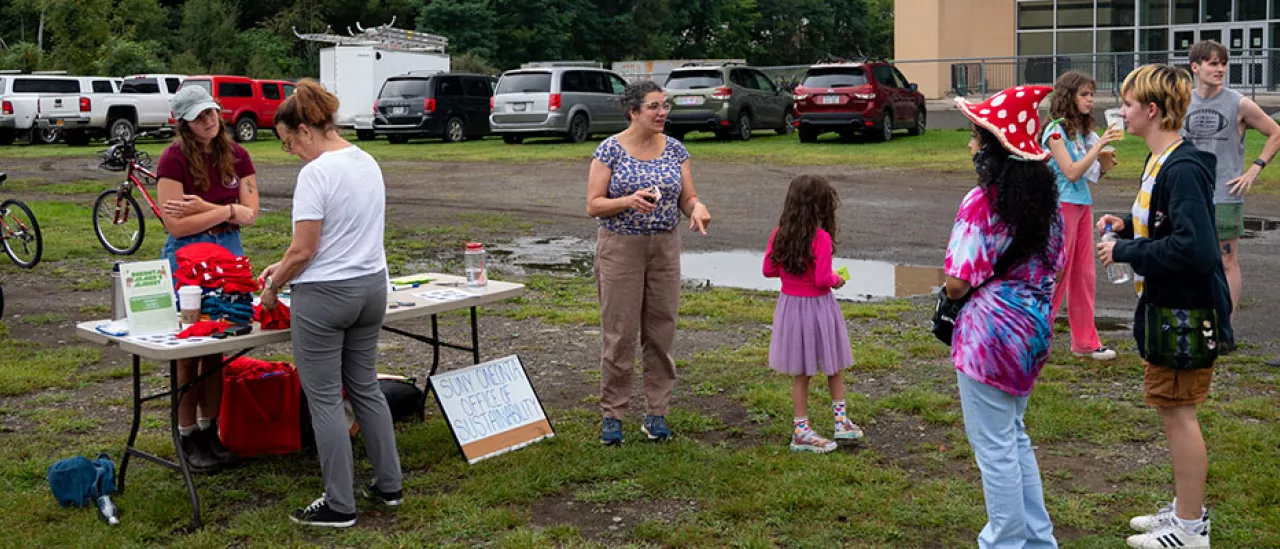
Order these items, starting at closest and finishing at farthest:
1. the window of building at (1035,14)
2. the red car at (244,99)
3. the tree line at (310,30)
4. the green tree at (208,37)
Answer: the red car at (244,99) → the window of building at (1035,14) → the tree line at (310,30) → the green tree at (208,37)

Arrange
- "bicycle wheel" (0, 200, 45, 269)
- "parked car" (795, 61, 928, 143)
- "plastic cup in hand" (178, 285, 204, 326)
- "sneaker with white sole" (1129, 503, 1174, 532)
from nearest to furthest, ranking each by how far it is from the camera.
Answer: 1. "sneaker with white sole" (1129, 503, 1174, 532)
2. "plastic cup in hand" (178, 285, 204, 326)
3. "bicycle wheel" (0, 200, 45, 269)
4. "parked car" (795, 61, 928, 143)

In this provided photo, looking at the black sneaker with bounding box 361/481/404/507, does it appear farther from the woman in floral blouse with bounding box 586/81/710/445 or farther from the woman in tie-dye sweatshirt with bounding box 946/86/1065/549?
the woman in tie-dye sweatshirt with bounding box 946/86/1065/549

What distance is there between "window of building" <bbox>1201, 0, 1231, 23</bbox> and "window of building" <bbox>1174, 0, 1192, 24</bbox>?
11.5 inches

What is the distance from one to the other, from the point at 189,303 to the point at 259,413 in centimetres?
87

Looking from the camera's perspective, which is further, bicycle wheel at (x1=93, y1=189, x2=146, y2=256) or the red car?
the red car

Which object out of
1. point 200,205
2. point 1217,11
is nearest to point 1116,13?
point 1217,11

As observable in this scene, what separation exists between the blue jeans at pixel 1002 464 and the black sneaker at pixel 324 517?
2.51 m

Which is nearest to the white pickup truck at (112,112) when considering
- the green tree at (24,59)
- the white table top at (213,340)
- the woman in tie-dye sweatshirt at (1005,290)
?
the green tree at (24,59)

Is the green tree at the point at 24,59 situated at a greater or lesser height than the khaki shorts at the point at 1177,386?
greater

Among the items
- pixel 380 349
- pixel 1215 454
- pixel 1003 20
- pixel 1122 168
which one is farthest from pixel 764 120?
pixel 1215 454

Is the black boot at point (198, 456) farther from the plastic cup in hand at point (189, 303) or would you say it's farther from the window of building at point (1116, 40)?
the window of building at point (1116, 40)

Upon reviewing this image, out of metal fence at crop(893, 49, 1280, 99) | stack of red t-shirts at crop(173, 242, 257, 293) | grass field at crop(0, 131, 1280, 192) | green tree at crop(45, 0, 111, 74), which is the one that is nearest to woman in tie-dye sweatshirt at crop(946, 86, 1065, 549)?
stack of red t-shirts at crop(173, 242, 257, 293)

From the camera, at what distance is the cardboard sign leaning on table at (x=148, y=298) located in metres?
5.38

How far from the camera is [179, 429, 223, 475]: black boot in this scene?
5.83 metres
